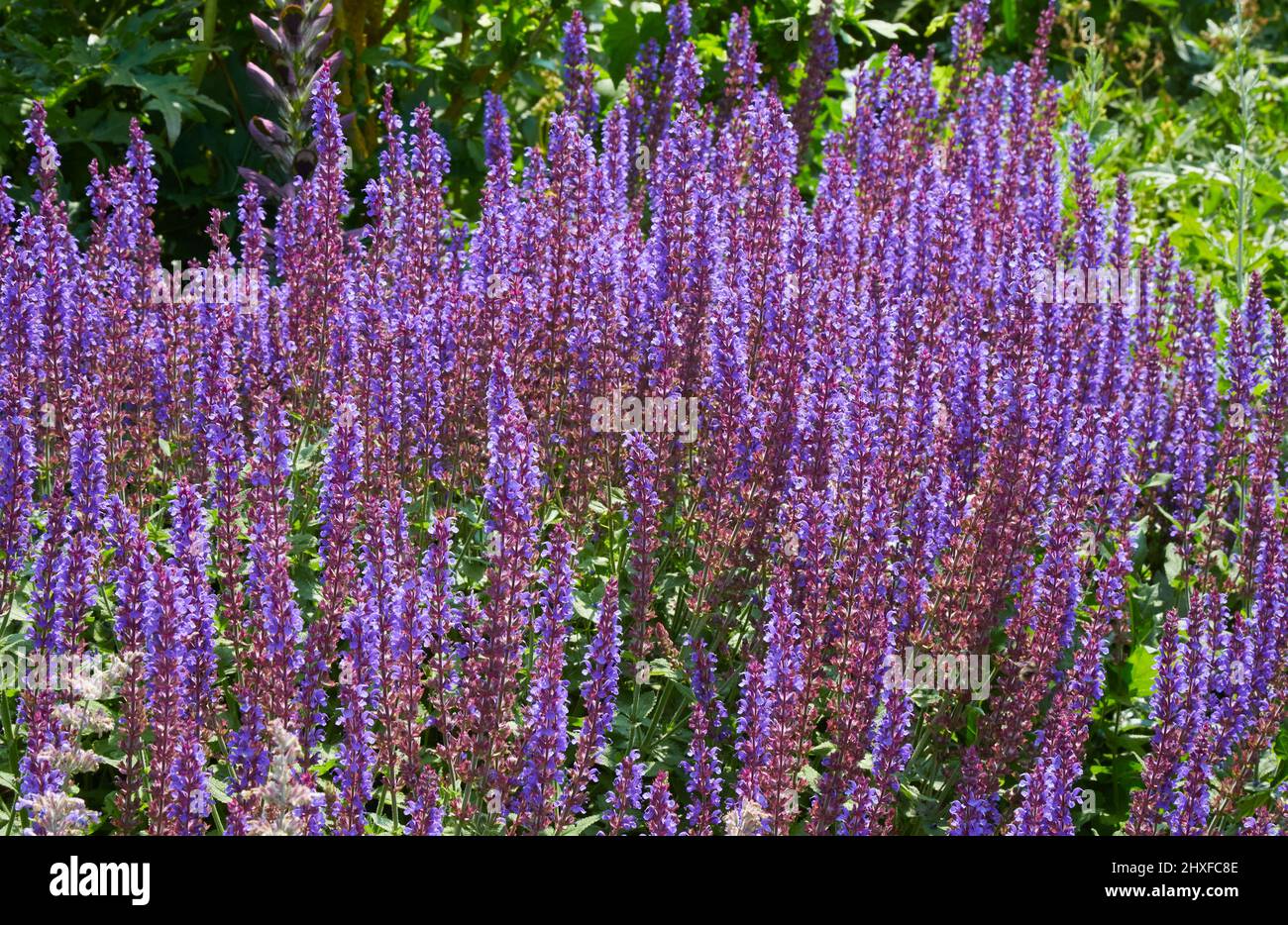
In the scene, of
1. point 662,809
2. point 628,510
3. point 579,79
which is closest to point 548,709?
point 662,809

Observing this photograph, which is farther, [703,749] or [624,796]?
[703,749]

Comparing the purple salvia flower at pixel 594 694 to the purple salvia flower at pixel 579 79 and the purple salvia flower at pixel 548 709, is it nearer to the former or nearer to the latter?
the purple salvia flower at pixel 548 709

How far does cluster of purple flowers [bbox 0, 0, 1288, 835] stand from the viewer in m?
3.42

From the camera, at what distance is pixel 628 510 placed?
4.24 m

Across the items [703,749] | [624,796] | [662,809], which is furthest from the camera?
[703,749]

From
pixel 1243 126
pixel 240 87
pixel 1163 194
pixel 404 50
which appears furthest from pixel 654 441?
pixel 1163 194

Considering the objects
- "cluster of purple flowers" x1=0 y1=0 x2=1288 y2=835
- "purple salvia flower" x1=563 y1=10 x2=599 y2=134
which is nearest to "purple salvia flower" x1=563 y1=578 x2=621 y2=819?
"cluster of purple flowers" x1=0 y1=0 x2=1288 y2=835

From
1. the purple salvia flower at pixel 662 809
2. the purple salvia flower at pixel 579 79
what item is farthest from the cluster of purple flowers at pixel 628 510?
the purple salvia flower at pixel 579 79

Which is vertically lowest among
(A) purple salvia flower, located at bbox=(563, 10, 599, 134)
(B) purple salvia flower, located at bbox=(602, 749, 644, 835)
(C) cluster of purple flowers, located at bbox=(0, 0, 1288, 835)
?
(B) purple salvia flower, located at bbox=(602, 749, 644, 835)

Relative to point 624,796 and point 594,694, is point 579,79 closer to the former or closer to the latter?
point 594,694

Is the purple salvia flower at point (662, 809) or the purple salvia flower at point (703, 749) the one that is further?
the purple salvia flower at point (703, 749)

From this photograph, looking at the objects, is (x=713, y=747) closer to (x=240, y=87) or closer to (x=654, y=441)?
(x=654, y=441)

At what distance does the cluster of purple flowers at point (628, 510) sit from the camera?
342 cm

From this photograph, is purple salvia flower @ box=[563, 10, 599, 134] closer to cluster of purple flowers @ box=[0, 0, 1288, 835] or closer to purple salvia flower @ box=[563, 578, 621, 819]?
cluster of purple flowers @ box=[0, 0, 1288, 835]
